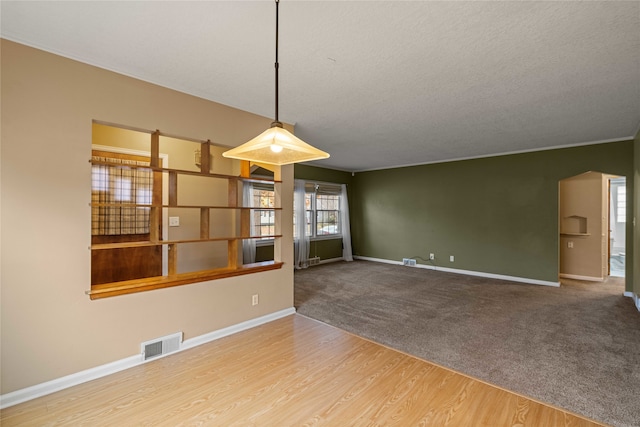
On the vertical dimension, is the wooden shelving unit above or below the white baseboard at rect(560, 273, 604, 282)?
above

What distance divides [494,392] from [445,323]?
135 centimetres

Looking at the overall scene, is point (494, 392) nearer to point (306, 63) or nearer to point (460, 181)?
point (306, 63)

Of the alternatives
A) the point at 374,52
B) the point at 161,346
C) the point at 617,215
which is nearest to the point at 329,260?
the point at 161,346

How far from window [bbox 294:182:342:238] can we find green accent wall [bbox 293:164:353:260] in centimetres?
15

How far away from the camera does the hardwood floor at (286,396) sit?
1.87 meters

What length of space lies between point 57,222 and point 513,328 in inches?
179

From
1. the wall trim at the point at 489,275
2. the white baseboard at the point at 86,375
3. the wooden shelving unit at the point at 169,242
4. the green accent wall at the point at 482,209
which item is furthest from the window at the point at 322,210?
the white baseboard at the point at 86,375

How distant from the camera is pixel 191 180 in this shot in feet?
12.8

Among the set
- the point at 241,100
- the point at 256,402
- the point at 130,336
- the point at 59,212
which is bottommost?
the point at 256,402

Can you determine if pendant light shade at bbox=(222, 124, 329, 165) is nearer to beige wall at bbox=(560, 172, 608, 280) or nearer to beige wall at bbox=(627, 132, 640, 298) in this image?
beige wall at bbox=(627, 132, 640, 298)

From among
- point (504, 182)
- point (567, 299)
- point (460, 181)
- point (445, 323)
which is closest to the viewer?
point (445, 323)

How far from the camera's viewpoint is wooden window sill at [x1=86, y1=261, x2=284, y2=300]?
2.37 m

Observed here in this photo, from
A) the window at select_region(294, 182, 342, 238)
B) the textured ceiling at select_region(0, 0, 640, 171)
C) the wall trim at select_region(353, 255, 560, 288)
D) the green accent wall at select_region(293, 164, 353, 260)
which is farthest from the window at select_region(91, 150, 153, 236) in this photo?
the wall trim at select_region(353, 255, 560, 288)

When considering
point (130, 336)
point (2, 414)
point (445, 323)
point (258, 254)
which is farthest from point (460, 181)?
point (2, 414)
